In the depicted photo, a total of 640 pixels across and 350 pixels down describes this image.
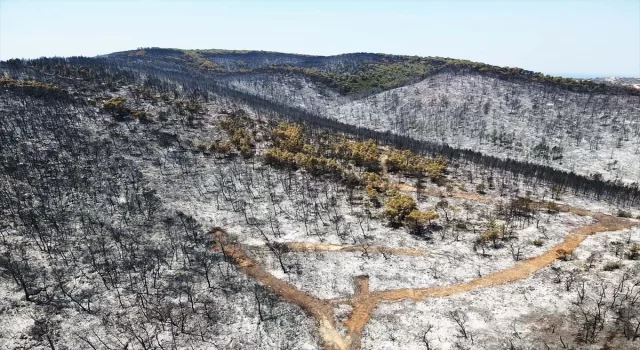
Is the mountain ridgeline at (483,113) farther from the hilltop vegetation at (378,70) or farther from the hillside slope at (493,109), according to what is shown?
the hilltop vegetation at (378,70)

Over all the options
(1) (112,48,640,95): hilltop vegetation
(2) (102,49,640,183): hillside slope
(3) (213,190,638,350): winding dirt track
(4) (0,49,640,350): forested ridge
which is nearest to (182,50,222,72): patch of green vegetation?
(1) (112,48,640,95): hilltop vegetation

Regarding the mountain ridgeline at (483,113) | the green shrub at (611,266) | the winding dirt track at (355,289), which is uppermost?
the mountain ridgeline at (483,113)

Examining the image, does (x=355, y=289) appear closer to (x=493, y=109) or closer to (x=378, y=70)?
(x=493, y=109)

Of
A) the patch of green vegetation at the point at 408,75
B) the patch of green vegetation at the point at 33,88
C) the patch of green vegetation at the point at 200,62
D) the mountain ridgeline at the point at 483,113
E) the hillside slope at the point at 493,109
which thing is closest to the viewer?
the patch of green vegetation at the point at 33,88

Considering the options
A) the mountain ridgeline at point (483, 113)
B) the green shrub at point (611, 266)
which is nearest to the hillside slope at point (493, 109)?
the mountain ridgeline at point (483, 113)

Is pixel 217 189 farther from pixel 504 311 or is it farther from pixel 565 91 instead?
pixel 565 91

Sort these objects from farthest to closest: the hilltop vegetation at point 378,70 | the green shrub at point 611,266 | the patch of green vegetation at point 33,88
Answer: the hilltop vegetation at point 378,70
the patch of green vegetation at point 33,88
the green shrub at point 611,266

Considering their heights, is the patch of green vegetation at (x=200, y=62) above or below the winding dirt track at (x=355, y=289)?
above

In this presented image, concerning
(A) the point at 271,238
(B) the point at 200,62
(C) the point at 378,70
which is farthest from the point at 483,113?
(B) the point at 200,62
